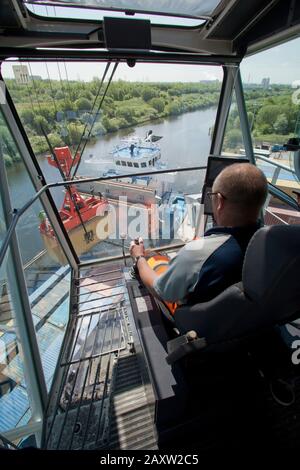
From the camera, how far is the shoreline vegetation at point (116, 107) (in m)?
2.06

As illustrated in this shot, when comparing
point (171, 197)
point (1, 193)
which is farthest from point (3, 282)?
point (171, 197)

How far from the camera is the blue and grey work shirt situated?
89 centimetres

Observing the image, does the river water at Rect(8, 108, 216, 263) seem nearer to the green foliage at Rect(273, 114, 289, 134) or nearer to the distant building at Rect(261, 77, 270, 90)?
the distant building at Rect(261, 77, 270, 90)

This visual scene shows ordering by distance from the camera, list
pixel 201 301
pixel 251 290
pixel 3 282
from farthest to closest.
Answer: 1. pixel 3 282
2. pixel 201 301
3. pixel 251 290

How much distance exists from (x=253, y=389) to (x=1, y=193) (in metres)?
1.62

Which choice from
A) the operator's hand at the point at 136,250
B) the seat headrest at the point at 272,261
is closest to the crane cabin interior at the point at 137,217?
the seat headrest at the point at 272,261

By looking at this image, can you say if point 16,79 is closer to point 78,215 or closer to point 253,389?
point 78,215

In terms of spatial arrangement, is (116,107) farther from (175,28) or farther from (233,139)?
(233,139)

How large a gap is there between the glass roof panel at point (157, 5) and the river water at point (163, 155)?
0.77 meters

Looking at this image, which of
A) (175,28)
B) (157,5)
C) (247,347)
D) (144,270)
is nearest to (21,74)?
(157,5)

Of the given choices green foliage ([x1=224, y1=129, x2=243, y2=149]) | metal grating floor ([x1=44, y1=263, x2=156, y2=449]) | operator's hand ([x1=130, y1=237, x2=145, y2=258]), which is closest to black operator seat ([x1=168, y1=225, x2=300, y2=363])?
operator's hand ([x1=130, y1=237, x2=145, y2=258])

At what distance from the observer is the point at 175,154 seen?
273 centimetres

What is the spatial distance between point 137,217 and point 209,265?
2056 mm

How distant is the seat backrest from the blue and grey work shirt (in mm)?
48
